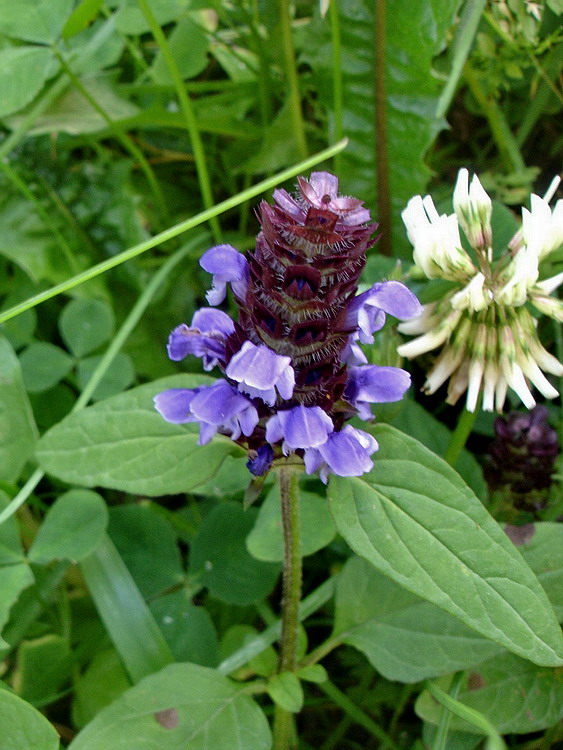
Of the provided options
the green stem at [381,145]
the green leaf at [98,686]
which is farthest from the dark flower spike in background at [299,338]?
the green stem at [381,145]

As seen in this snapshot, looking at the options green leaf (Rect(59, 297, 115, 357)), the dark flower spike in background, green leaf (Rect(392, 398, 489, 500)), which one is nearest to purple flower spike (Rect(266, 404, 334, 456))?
the dark flower spike in background

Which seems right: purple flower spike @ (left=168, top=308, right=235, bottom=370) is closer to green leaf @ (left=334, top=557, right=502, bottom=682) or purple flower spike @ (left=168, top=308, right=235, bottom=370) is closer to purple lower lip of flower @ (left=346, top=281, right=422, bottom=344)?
purple lower lip of flower @ (left=346, top=281, right=422, bottom=344)

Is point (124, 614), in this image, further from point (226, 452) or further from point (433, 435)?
point (433, 435)

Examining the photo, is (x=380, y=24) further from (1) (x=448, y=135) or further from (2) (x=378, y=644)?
(2) (x=378, y=644)

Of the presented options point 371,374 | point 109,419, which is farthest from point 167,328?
point 371,374

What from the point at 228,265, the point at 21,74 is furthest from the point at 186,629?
the point at 21,74

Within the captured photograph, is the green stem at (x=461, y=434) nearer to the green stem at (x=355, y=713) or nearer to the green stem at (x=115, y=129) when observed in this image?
the green stem at (x=355, y=713)
